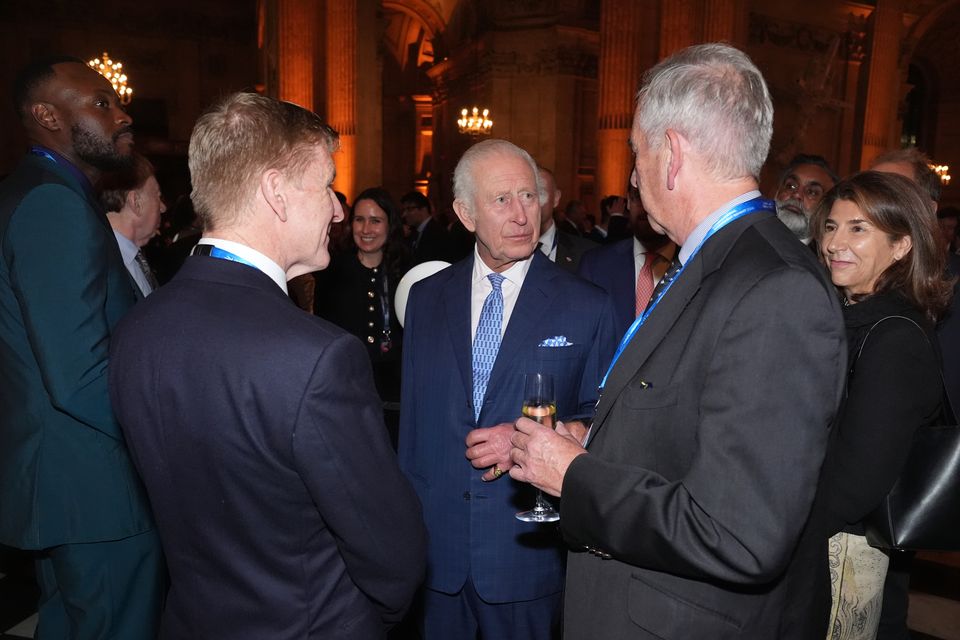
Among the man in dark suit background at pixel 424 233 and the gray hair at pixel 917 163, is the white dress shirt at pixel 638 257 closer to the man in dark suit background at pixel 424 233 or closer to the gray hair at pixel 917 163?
the gray hair at pixel 917 163

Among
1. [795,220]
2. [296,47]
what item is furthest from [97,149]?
[296,47]

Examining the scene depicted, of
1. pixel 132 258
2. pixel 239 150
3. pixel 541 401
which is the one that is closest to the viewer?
pixel 239 150

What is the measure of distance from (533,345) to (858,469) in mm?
1108

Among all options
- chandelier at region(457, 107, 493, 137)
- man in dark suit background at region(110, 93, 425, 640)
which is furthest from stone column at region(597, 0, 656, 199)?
man in dark suit background at region(110, 93, 425, 640)

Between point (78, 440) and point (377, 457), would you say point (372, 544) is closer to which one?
point (377, 457)

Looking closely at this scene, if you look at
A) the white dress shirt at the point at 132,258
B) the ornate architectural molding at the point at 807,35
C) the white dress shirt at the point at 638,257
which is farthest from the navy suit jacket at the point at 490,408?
the ornate architectural molding at the point at 807,35

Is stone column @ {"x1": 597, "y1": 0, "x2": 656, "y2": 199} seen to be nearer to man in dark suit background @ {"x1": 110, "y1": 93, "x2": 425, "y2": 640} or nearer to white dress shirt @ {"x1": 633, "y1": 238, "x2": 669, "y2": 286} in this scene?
→ white dress shirt @ {"x1": 633, "y1": 238, "x2": 669, "y2": 286}

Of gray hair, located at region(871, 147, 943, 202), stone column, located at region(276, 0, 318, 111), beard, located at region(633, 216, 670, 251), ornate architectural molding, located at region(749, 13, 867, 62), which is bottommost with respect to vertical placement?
beard, located at region(633, 216, 670, 251)

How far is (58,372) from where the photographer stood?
7.13ft

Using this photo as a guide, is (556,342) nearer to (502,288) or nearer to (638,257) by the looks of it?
(502,288)

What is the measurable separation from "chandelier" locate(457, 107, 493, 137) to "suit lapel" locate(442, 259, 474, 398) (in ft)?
48.6

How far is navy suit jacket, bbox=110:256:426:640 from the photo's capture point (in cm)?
133

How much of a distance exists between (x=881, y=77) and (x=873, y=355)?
62.3ft

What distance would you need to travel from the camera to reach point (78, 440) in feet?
7.64
